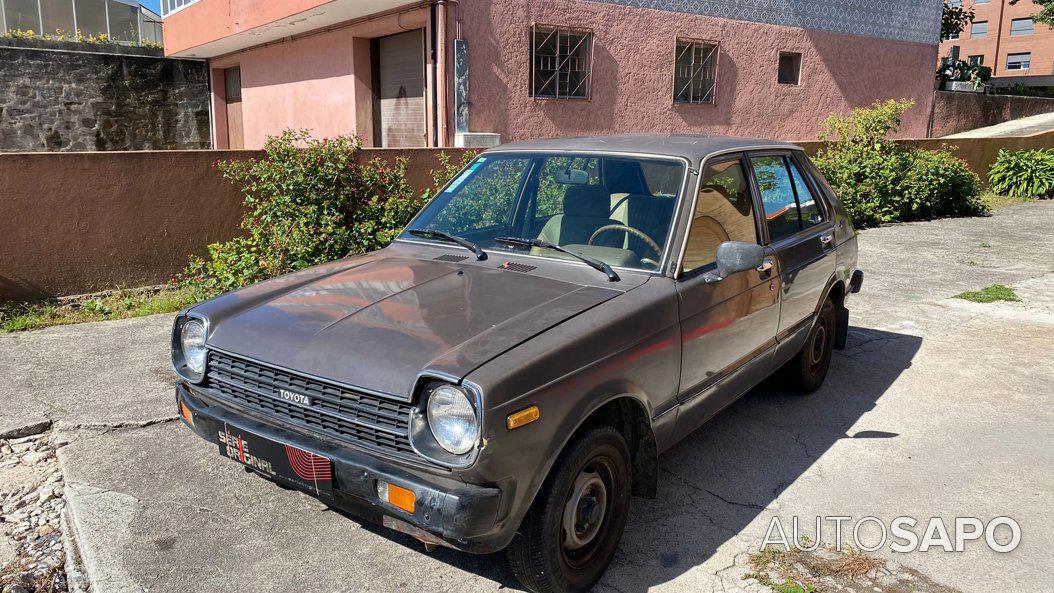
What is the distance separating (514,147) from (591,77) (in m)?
8.08

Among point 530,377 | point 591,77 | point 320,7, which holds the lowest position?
point 530,377

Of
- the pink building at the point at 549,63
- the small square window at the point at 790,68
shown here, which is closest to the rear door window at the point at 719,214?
the pink building at the point at 549,63

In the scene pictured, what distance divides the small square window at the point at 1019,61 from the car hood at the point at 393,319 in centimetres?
6343

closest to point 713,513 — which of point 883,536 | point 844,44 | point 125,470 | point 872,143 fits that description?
point 883,536

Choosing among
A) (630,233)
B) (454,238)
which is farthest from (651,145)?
(454,238)

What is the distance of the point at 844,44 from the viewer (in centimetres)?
1555

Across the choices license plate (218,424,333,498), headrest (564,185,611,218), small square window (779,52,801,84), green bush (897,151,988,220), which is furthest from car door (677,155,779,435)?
small square window (779,52,801,84)

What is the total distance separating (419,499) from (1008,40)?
65.3m

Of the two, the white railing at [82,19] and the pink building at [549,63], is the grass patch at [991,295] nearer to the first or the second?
the pink building at [549,63]

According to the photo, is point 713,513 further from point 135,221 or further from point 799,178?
point 135,221

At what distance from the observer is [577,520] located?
9.97ft

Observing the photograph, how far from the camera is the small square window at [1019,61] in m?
54.5

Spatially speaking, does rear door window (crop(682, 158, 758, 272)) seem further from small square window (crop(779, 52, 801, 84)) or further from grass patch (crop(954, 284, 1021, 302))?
small square window (crop(779, 52, 801, 84))

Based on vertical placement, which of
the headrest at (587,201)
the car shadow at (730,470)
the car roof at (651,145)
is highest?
the car roof at (651,145)
